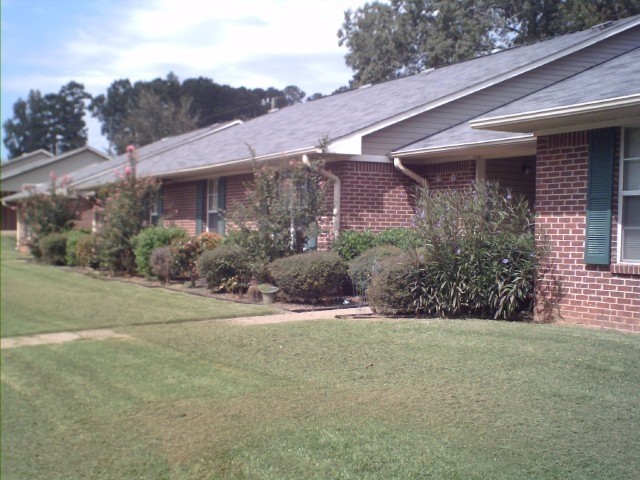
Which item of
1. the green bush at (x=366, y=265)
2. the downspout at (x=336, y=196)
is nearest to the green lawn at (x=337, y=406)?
the green bush at (x=366, y=265)

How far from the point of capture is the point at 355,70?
34.5m

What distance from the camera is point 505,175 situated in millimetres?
14641

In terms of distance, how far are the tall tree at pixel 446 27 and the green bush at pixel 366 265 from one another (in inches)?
349

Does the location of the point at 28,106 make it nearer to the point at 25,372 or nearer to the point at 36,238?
the point at 36,238

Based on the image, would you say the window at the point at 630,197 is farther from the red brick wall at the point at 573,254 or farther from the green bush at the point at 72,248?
the green bush at the point at 72,248

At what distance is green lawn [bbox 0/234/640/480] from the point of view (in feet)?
16.9

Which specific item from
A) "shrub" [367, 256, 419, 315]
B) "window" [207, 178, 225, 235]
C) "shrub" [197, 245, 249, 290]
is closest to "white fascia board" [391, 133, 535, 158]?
"shrub" [367, 256, 419, 315]

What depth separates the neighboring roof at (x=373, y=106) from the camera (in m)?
15.0

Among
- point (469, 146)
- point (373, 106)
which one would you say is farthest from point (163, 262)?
point (469, 146)

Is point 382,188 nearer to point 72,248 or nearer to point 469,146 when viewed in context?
point 469,146

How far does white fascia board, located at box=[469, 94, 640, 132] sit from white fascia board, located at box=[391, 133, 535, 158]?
1.23 meters

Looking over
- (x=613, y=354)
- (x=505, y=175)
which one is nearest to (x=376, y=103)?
(x=505, y=175)

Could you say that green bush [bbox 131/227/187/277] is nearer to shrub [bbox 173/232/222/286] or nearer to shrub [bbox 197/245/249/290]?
shrub [bbox 173/232/222/286]

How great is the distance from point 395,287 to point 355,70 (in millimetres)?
25649
